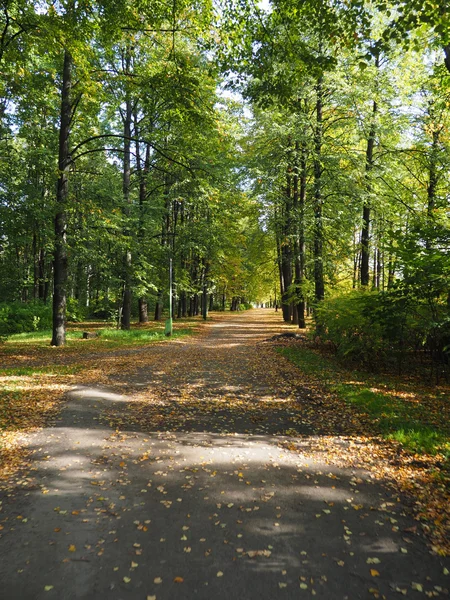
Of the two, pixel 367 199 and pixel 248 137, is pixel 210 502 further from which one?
pixel 248 137

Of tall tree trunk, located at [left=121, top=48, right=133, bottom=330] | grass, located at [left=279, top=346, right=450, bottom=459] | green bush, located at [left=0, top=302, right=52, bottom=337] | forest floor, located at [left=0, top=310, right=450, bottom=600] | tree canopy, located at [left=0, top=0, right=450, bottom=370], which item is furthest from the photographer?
green bush, located at [left=0, top=302, right=52, bottom=337]

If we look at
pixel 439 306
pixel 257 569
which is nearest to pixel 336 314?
pixel 439 306

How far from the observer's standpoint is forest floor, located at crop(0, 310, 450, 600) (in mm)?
2881

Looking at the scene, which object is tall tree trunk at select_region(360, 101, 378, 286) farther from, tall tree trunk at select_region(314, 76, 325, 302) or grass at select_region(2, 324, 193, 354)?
grass at select_region(2, 324, 193, 354)

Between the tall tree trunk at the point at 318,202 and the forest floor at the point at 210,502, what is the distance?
1060 cm

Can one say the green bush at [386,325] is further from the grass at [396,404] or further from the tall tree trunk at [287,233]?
the tall tree trunk at [287,233]

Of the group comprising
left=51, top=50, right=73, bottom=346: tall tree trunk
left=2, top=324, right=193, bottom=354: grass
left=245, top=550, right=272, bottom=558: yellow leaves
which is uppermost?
left=51, top=50, right=73, bottom=346: tall tree trunk

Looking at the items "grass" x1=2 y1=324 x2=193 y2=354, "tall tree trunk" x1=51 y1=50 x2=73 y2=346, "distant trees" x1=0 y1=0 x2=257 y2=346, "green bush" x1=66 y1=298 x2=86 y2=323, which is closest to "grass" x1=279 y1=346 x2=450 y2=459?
"distant trees" x1=0 y1=0 x2=257 y2=346

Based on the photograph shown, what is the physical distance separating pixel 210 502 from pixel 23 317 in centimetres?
2096

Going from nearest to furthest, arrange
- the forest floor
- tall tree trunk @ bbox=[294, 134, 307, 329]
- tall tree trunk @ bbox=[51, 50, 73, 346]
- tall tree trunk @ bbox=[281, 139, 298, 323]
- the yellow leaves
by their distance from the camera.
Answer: the forest floor < the yellow leaves < tall tree trunk @ bbox=[51, 50, 73, 346] < tall tree trunk @ bbox=[294, 134, 307, 329] < tall tree trunk @ bbox=[281, 139, 298, 323]

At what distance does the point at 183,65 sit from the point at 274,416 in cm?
927

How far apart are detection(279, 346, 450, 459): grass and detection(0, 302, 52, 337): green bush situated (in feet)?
54.2

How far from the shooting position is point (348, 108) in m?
17.6

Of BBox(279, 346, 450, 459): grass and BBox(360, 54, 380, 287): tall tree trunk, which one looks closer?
BBox(279, 346, 450, 459): grass
